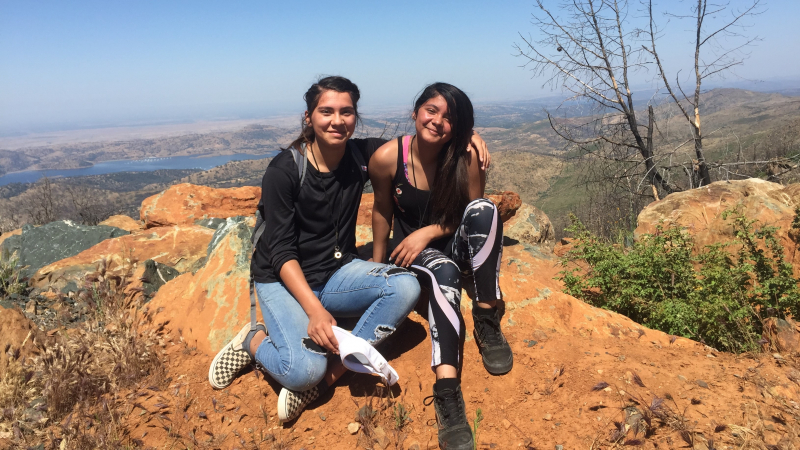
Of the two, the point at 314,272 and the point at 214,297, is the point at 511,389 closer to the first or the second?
the point at 314,272

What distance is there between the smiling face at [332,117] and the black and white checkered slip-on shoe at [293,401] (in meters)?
1.50

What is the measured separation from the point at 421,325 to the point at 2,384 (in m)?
2.55

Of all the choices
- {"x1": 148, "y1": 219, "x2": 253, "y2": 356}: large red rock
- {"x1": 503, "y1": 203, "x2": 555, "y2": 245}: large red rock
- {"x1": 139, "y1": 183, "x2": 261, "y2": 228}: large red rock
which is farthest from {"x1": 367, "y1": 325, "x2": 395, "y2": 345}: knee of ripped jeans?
{"x1": 139, "y1": 183, "x2": 261, "y2": 228}: large red rock

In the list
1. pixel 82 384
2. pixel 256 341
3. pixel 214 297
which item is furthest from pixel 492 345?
pixel 82 384

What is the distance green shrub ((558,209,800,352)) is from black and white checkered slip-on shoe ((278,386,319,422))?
96.8 inches

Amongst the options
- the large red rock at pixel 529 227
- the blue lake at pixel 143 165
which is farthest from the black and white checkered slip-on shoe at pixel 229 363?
the blue lake at pixel 143 165

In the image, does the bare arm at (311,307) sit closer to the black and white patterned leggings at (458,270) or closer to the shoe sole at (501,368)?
the black and white patterned leggings at (458,270)

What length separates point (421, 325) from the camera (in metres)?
3.00

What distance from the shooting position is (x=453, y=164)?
275cm

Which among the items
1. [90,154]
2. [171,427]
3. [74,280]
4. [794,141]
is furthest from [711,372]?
[90,154]

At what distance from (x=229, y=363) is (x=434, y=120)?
80.4 inches

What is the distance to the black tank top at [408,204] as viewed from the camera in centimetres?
280

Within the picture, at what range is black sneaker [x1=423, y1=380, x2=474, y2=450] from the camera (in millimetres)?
2006

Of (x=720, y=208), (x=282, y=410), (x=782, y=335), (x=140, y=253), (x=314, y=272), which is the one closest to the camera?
(x=282, y=410)
